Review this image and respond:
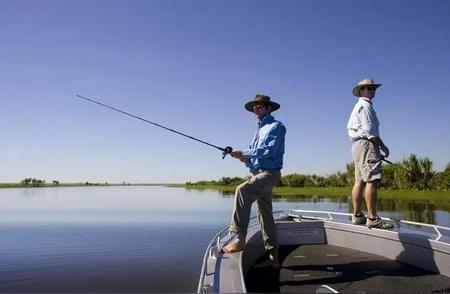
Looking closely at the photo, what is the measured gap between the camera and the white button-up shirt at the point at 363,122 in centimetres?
620

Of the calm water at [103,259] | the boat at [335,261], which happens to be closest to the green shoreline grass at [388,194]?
the calm water at [103,259]

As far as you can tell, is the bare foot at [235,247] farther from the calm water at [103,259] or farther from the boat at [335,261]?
the calm water at [103,259]

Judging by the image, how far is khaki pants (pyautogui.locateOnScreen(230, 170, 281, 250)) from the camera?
530 cm

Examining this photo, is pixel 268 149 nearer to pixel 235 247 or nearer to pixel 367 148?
pixel 235 247

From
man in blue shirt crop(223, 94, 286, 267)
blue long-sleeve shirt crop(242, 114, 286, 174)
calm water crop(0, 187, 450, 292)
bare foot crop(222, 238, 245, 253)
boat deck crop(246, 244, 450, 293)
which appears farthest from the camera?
calm water crop(0, 187, 450, 292)

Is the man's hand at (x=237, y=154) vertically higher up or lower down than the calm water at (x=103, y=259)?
higher up

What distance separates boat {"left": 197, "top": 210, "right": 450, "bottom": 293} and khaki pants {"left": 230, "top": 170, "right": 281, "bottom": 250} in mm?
370

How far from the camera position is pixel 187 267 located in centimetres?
1170

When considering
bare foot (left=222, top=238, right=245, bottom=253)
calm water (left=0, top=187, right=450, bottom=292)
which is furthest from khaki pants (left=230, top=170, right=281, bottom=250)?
calm water (left=0, top=187, right=450, bottom=292)

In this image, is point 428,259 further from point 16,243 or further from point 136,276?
point 16,243

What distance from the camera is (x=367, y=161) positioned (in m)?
6.12

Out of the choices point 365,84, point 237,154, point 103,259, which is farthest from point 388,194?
point 237,154

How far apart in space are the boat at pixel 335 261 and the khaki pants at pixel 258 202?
0.37 meters

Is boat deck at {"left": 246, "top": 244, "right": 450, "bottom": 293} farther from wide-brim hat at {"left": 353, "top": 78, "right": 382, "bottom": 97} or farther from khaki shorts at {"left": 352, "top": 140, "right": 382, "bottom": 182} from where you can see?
wide-brim hat at {"left": 353, "top": 78, "right": 382, "bottom": 97}
